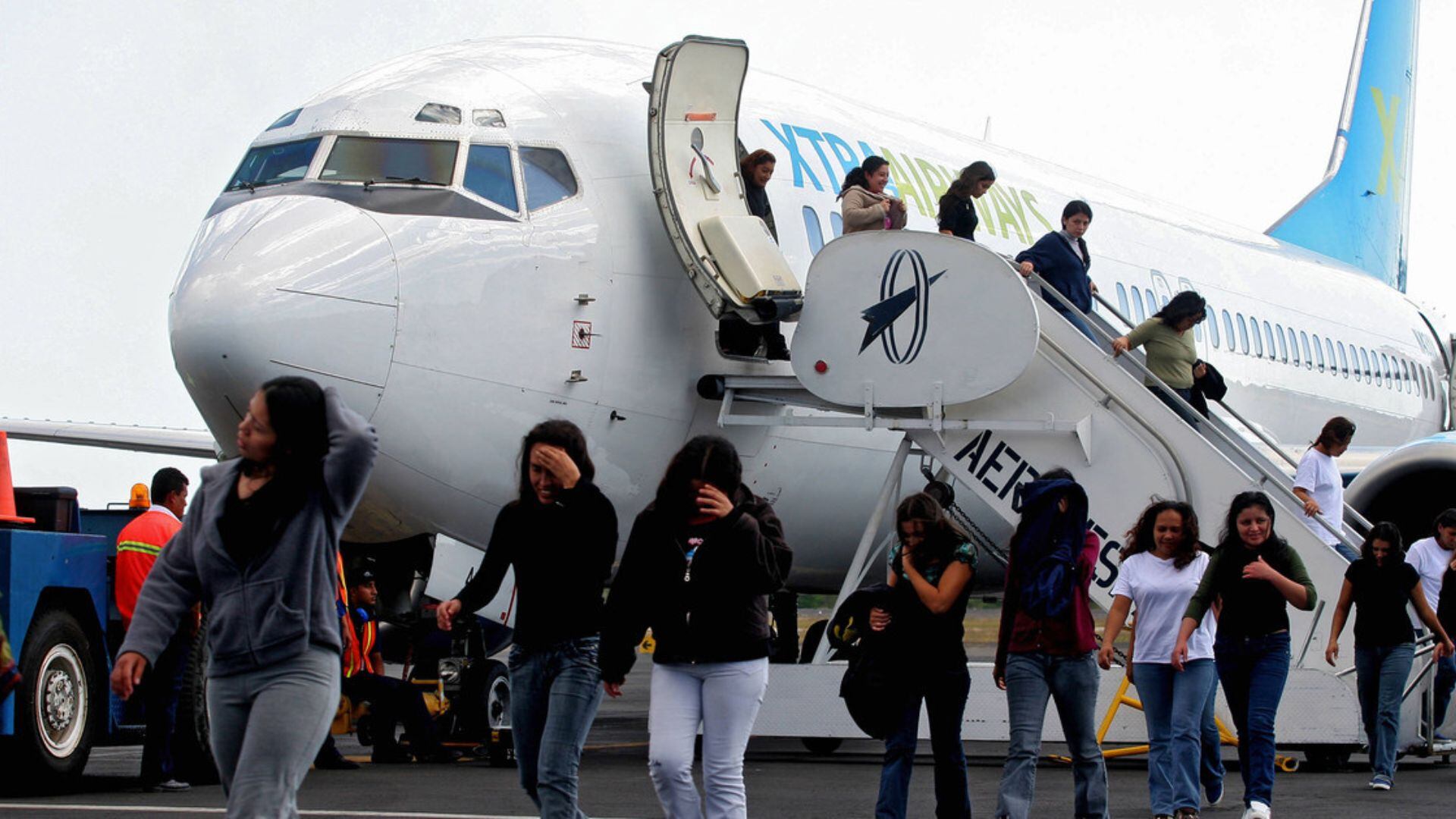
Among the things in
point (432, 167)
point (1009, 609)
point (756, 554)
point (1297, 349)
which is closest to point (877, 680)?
point (1009, 609)

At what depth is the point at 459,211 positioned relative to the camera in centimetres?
988

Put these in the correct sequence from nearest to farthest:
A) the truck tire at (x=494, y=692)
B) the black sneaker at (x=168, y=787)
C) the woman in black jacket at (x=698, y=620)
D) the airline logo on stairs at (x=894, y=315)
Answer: the woman in black jacket at (x=698, y=620)
the black sneaker at (x=168, y=787)
the airline logo on stairs at (x=894, y=315)
the truck tire at (x=494, y=692)

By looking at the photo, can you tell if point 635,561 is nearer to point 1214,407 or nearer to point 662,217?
point 662,217

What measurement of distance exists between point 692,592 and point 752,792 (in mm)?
3646

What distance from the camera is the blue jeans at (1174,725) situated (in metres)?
8.07

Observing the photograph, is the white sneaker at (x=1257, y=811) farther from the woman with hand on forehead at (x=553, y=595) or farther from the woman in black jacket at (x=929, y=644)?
the woman with hand on forehead at (x=553, y=595)

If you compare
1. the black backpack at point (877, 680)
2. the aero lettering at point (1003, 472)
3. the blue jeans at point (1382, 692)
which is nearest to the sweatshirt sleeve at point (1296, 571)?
the black backpack at point (877, 680)

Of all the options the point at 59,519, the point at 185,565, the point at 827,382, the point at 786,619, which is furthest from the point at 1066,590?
the point at 786,619

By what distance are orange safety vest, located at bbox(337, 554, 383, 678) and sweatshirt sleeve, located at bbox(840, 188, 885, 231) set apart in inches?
142

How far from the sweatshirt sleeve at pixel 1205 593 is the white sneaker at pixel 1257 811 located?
2.73 ft

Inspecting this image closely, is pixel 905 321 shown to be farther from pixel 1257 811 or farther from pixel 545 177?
pixel 1257 811

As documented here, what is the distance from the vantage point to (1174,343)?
11.8 meters

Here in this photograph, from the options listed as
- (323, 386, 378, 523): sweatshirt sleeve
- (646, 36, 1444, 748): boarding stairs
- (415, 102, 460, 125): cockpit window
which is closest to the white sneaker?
(646, 36, 1444, 748): boarding stairs

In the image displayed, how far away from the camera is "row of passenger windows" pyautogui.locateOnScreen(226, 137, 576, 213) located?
10078mm
